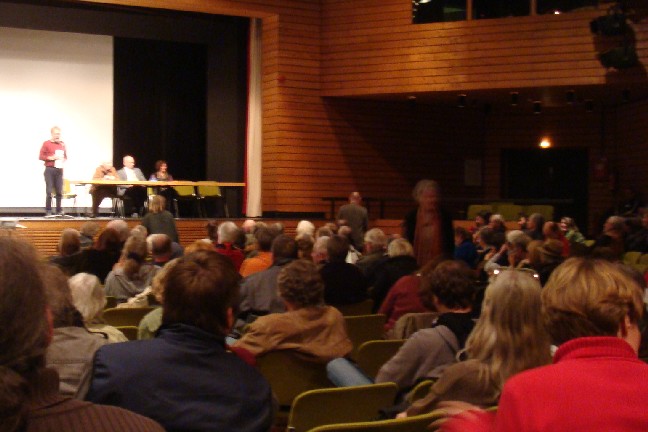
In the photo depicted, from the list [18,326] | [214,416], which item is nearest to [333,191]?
[214,416]

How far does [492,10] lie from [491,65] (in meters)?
0.97

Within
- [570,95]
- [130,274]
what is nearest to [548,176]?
[570,95]

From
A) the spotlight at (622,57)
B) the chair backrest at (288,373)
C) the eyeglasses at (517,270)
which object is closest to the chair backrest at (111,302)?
the chair backrest at (288,373)

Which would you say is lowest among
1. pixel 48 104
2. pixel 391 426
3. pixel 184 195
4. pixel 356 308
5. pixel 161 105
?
pixel 356 308

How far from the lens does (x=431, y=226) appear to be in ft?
22.0

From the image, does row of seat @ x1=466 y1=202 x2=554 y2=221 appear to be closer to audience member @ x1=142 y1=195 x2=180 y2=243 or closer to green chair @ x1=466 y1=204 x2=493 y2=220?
green chair @ x1=466 y1=204 x2=493 y2=220

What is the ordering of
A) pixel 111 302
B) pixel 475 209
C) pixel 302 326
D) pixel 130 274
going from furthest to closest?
pixel 475 209 → pixel 130 274 → pixel 111 302 → pixel 302 326

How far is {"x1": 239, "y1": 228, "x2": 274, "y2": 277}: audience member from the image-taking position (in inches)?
259

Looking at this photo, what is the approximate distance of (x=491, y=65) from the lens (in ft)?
46.7

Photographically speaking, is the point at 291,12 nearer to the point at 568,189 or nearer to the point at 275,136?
the point at 275,136

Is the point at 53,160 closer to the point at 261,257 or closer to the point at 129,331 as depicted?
the point at 261,257

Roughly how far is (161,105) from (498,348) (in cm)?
1562

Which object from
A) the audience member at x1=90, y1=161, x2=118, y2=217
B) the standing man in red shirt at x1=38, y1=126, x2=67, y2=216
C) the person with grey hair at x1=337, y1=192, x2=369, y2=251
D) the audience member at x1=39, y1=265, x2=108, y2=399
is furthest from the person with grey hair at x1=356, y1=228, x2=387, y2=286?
the audience member at x1=90, y1=161, x2=118, y2=217

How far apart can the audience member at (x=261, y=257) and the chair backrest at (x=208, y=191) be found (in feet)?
28.6
